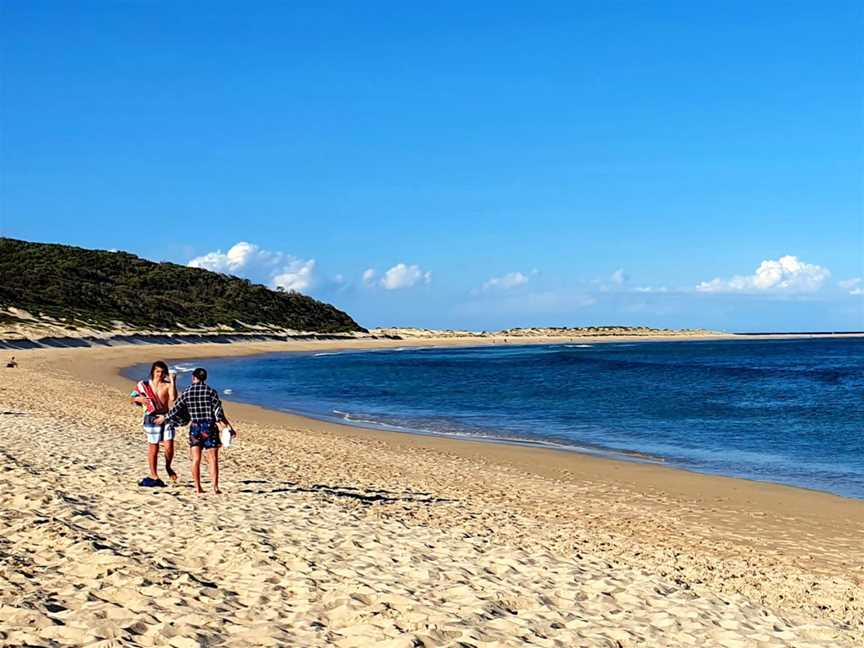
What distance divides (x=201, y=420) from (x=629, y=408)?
75.6ft

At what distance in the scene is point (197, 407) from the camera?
11.1 meters

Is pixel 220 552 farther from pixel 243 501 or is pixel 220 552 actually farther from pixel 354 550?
pixel 243 501

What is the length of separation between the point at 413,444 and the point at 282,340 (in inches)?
3145

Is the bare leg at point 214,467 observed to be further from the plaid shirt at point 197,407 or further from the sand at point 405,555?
the plaid shirt at point 197,407

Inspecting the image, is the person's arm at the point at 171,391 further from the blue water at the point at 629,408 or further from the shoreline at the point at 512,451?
the blue water at the point at 629,408

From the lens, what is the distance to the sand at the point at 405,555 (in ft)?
20.4

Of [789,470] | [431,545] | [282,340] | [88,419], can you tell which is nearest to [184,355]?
[282,340]

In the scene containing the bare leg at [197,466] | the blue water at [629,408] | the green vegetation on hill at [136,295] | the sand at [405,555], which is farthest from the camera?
the green vegetation on hill at [136,295]

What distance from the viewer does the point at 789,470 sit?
57.9 ft

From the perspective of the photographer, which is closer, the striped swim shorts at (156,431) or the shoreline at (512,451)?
the striped swim shorts at (156,431)

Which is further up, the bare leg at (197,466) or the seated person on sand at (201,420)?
the seated person on sand at (201,420)

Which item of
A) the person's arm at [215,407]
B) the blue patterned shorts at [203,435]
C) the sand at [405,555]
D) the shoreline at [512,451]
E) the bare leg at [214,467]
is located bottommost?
the shoreline at [512,451]

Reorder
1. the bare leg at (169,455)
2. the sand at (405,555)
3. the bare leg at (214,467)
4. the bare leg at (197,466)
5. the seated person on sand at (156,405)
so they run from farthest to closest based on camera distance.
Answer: the bare leg at (169,455) < the seated person on sand at (156,405) < the bare leg at (214,467) < the bare leg at (197,466) < the sand at (405,555)

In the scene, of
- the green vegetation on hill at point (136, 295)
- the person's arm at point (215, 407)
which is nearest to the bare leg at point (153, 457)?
the person's arm at point (215, 407)
